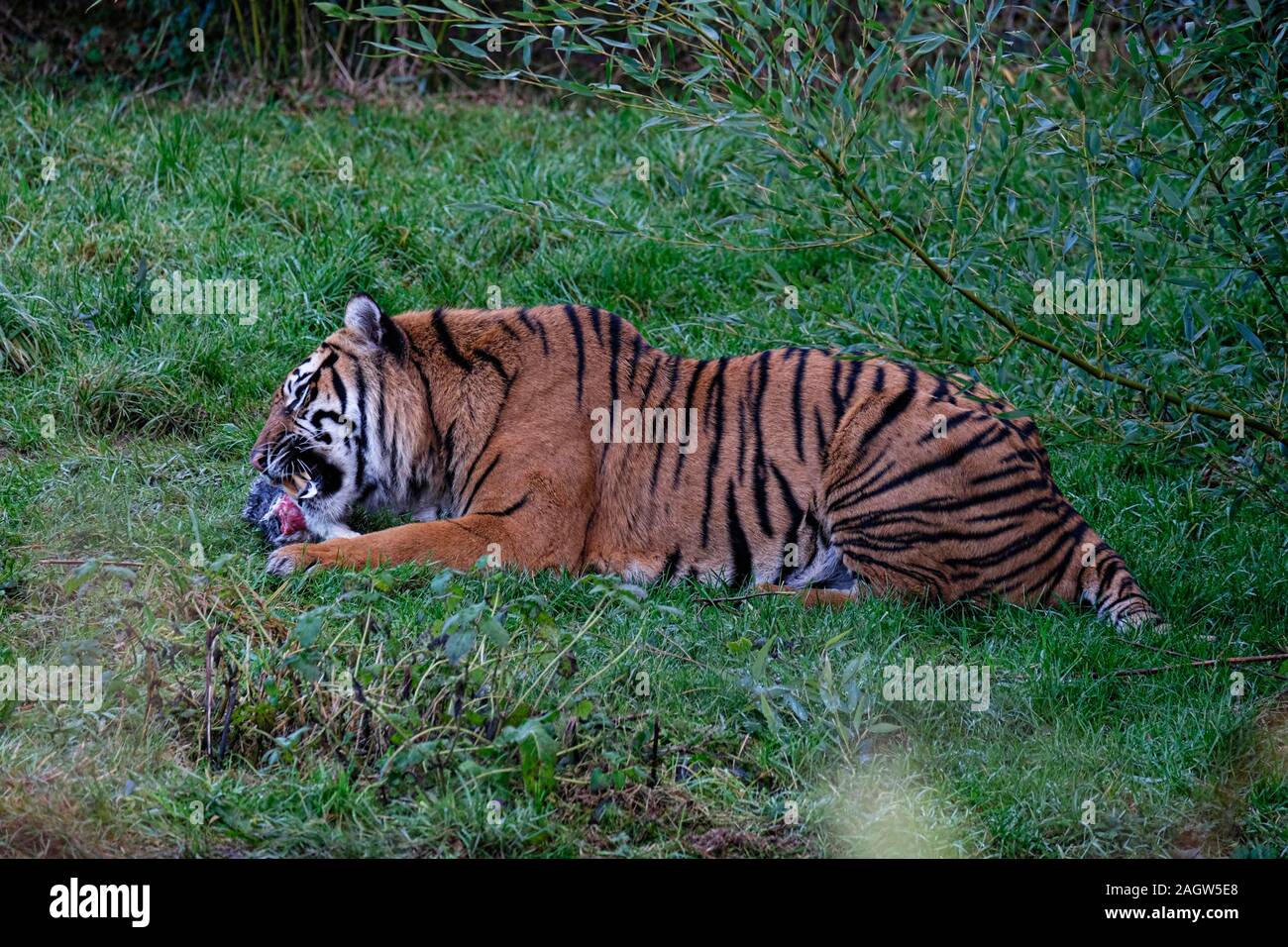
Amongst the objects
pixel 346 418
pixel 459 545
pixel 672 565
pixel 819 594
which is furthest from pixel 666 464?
pixel 346 418

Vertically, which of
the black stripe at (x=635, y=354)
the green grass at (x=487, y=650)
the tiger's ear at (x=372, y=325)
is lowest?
the green grass at (x=487, y=650)

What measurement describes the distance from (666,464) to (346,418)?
1.33m

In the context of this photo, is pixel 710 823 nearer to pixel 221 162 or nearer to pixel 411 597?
pixel 411 597

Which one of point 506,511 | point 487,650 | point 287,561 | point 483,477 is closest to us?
point 487,650

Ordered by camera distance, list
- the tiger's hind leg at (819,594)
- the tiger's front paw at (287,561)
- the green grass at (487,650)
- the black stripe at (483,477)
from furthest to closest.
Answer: the black stripe at (483,477) → the tiger's hind leg at (819,594) → the tiger's front paw at (287,561) → the green grass at (487,650)

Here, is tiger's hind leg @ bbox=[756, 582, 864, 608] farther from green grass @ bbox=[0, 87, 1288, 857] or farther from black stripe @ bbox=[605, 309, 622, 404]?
black stripe @ bbox=[605, 309, 622, 404]

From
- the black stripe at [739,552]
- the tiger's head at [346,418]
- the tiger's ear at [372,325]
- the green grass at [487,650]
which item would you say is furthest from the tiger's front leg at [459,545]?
the tiger's ear at [372,325]

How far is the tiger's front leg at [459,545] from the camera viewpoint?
→ 5.42 m

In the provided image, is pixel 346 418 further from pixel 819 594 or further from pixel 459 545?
pixel 819 594

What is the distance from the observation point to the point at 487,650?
4.55 metres

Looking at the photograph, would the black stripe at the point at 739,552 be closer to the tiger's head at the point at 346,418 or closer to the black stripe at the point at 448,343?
the black stripe at the point at 448,343

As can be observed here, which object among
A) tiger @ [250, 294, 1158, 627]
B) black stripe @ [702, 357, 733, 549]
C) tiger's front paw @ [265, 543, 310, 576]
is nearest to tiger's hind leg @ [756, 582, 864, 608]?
tiger @ [250, 294, 1158, 627]

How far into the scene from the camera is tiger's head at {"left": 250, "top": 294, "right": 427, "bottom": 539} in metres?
5.93

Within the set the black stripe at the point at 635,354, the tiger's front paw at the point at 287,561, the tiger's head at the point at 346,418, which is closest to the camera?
the tiger's front paw at the point at 287,561
